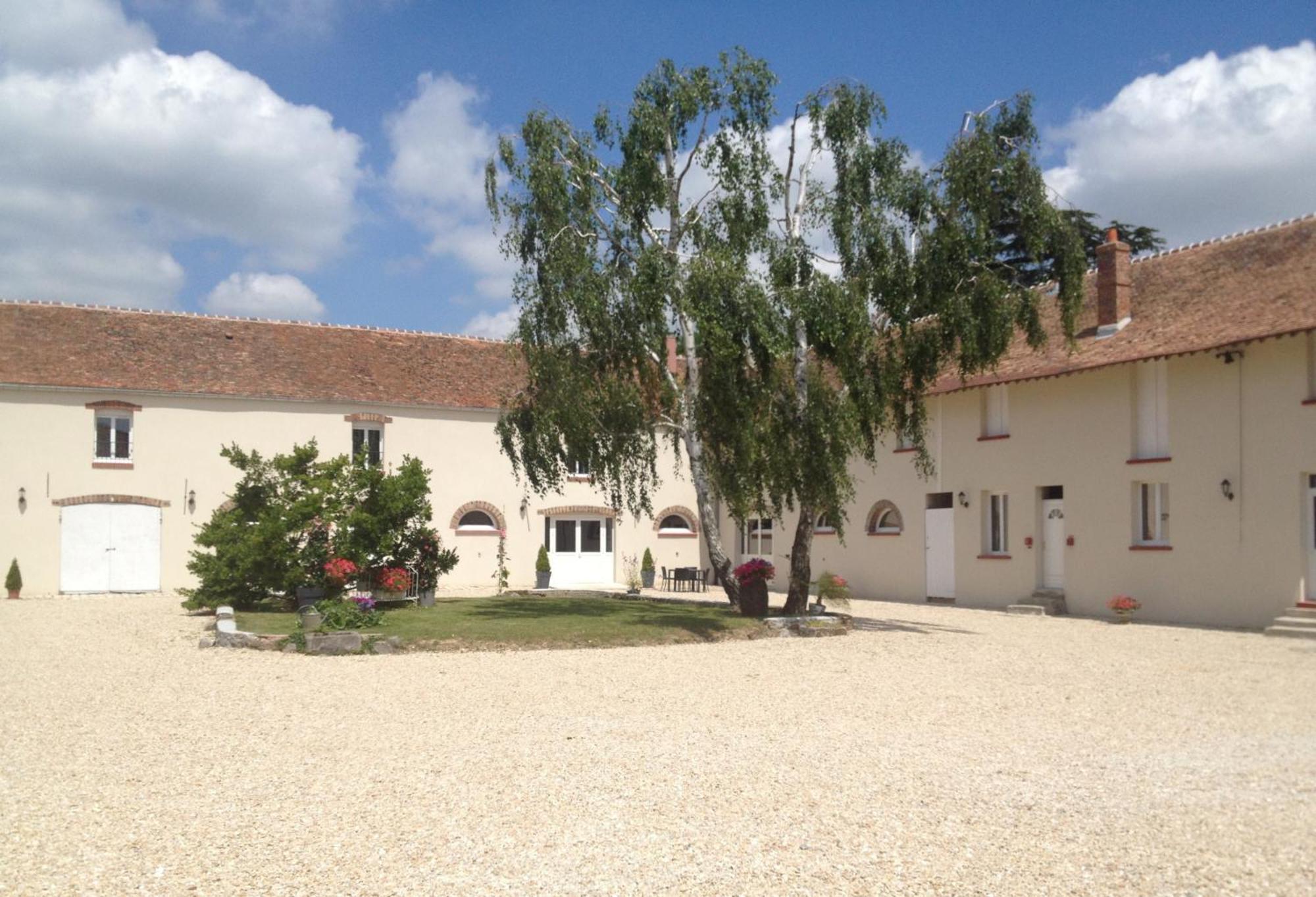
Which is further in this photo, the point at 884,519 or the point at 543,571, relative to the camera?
Answer: the point at 543,571

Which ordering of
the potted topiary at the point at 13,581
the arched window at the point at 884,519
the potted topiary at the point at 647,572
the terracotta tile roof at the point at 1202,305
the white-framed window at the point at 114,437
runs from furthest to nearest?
the potted topiary at the point at 647,572
the white-framed window at the point at 114,437
the arched window at the point at 884,519
the potted topiary at the point at 13,581
the terracotta tile roof at the point at 1202,305

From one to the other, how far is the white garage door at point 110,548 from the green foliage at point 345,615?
10446 millimetres

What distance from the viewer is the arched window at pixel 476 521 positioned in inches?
1017

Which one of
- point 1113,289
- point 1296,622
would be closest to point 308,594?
point 1113,289

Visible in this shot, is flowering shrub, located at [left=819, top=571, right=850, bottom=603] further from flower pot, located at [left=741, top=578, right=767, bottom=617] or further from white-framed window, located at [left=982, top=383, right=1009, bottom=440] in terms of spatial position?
white-framed window, located at [left=982, top=383, right=1009, bottom=440]

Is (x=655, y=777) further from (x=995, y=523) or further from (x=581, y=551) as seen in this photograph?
(x=581, y=551)

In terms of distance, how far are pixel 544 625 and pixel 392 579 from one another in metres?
3.71

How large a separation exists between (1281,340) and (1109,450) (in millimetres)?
3199

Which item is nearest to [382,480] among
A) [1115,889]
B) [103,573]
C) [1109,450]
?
[103,573]

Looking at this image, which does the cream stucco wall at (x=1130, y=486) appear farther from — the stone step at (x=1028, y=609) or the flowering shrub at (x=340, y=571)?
the flowering shrub at (x=340, y=571)

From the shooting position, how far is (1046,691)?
989 centimetres

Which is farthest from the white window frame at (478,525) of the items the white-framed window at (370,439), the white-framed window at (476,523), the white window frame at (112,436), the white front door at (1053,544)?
the white front door at (1053,544)

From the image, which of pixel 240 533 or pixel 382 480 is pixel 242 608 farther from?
pixel 382 480

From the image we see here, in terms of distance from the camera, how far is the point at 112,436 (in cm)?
2264
